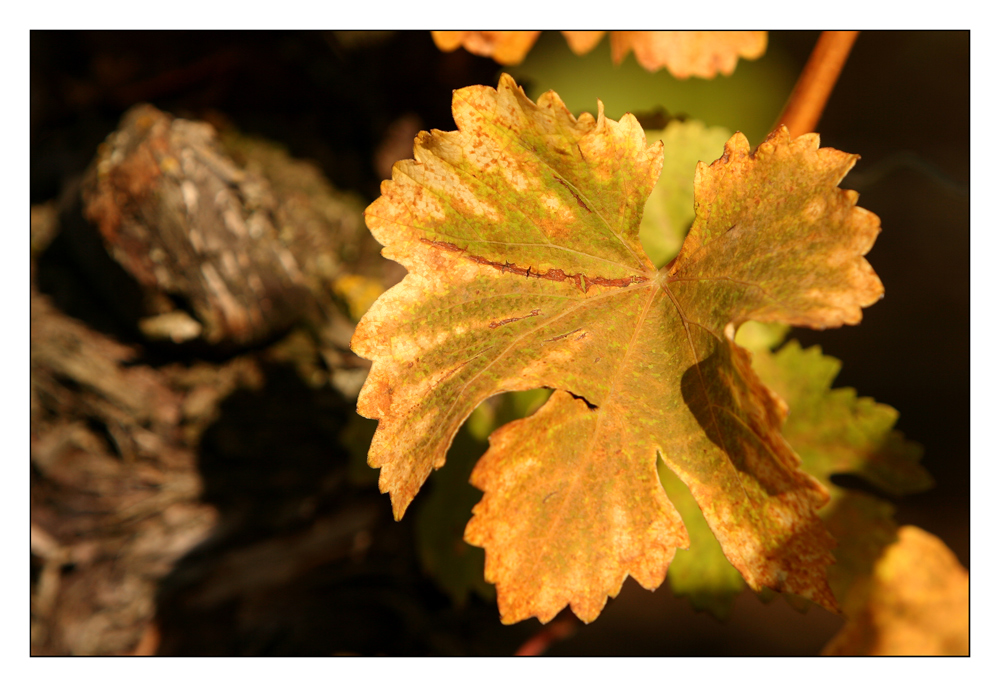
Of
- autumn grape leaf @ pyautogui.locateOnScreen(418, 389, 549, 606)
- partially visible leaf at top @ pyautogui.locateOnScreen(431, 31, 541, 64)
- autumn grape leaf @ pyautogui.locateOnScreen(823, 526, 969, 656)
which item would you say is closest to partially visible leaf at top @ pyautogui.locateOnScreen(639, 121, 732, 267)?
partially visible leaf at top @ pyautogui.locateOnScreen(431, 31, 541, 64)

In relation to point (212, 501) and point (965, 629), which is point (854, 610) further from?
point (212, 501)

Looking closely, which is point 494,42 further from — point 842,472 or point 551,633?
point 551,633

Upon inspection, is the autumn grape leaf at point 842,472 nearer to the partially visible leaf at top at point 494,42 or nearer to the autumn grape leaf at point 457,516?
the autumn grape leaf at point 457,516

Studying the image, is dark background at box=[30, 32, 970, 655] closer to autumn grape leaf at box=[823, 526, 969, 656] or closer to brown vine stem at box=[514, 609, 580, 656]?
brown vine stem at box=[514, 609, 580, 656]

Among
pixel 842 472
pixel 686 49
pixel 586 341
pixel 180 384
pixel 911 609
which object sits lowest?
pixel 911 609

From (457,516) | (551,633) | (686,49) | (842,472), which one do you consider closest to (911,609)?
(842,472)

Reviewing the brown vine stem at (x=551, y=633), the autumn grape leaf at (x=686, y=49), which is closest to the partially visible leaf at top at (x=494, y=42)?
the autumn grape leaf at (x=686, y=49)

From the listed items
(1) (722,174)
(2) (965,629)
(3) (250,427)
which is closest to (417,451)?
(1) (722,174)

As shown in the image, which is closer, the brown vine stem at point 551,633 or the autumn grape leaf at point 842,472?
the autumn grape leaf at point 842,472
